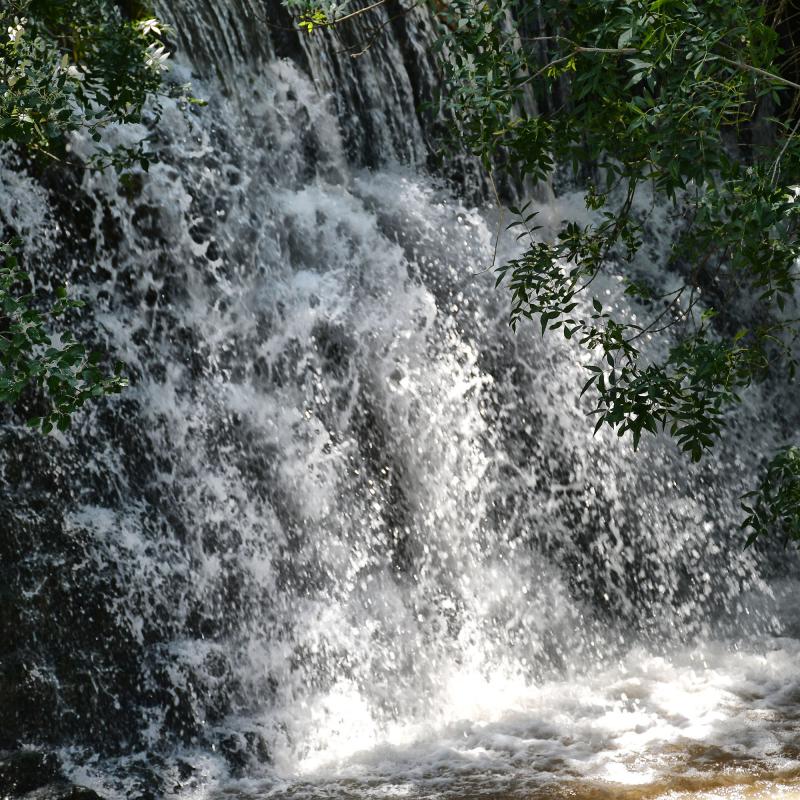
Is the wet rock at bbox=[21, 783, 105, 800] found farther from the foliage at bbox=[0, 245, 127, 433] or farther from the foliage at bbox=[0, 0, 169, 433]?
the foliage at bbox=[0, 245, 127, 433]

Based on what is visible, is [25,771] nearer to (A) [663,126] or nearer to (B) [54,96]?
(B) [54,96]

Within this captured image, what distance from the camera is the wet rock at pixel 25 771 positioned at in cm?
463

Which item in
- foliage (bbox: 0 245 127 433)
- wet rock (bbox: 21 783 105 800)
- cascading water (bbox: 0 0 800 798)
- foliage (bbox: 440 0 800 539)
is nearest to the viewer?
foliage (bbox: 440 0 800 539)

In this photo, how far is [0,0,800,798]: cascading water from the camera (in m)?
5.02

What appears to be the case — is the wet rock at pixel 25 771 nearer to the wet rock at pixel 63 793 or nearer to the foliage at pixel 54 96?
the wet rock at pixel 63 793

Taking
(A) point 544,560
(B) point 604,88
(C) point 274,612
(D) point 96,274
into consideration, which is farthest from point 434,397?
(B) point 604,88

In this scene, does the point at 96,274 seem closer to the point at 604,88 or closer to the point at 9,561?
the point at 9,561

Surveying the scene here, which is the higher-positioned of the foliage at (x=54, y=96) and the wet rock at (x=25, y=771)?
the foliage at (x=54, y=96)

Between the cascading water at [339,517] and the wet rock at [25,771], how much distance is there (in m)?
0.09

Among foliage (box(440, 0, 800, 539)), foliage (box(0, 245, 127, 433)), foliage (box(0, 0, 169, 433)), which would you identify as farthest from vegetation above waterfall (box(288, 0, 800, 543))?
foliage (box(0, 245, 127, 433))

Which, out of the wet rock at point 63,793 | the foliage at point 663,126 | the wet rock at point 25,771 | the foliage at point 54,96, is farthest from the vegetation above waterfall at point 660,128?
the wet rock at point 25,771

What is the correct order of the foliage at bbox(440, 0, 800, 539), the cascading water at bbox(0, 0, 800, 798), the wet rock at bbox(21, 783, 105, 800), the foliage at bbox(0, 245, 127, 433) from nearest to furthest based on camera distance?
the foliage at bbox(440, 0, 800, 539) → the foliage at bbox(0, 245, 127, 433) → the wet rock at bbox(21, 783, 105, 800) → the cascading water at bbox(0, 0, 800, 798)

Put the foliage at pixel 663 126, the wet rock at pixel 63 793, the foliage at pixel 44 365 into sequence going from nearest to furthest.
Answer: the foliage at pixel 663 126 < the foliage at pixel 44 365 < the wet rock at pixel 63 793

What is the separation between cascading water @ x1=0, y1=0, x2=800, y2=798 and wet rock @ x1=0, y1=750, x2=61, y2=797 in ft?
0.31
